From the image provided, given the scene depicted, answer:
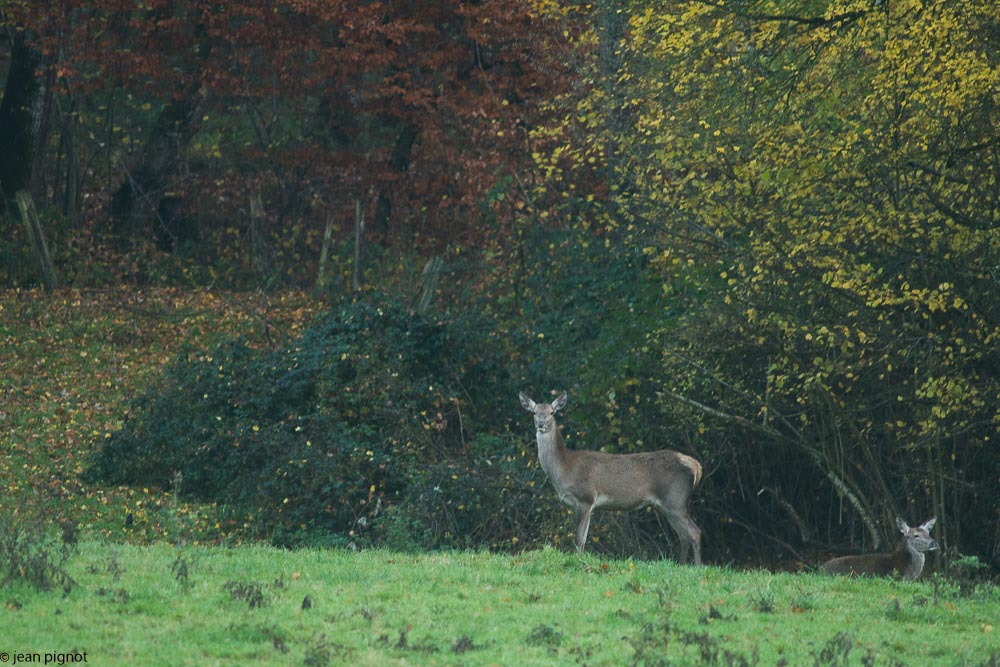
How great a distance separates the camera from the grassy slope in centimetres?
923

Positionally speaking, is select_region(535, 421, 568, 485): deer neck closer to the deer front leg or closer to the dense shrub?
the deer front leg

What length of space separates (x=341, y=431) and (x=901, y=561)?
24.4ft

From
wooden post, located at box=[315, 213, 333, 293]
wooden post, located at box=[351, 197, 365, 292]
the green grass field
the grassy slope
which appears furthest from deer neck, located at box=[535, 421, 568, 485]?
wooden post, located at box=[315, 213, 333, 293]

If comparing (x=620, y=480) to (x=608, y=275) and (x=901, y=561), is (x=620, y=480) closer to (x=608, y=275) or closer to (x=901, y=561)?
(x=901, y=561)

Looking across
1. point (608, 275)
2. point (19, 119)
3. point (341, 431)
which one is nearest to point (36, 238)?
point (19, 119)

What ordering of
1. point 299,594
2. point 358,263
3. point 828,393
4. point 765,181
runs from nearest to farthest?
1. point 299,594
2. point 765,181
3. point 828,393
4. point 358,263

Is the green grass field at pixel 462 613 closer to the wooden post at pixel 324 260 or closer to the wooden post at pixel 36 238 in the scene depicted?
the wooden post at pixel 36 238

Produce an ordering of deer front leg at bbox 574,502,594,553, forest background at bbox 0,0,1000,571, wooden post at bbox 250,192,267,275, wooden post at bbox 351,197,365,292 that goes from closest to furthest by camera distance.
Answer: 1. forest background at bbox 0,0,1000,571
2. deer front leg at bbox 574,502,594,553
3. wooden post at bbox 351,197,365,292
4. wooden post at bbox 250,192,267,275

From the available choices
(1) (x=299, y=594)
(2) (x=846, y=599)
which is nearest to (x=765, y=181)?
(2) (x=846, y=599)

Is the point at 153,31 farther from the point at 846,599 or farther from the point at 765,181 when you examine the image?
the point at 846,599

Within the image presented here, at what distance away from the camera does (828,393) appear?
16.3 m

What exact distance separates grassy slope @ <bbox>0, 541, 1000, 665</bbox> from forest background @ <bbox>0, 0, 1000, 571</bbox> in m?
3.48

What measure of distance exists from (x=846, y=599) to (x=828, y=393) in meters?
5.01

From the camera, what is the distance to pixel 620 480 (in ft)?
53.2
